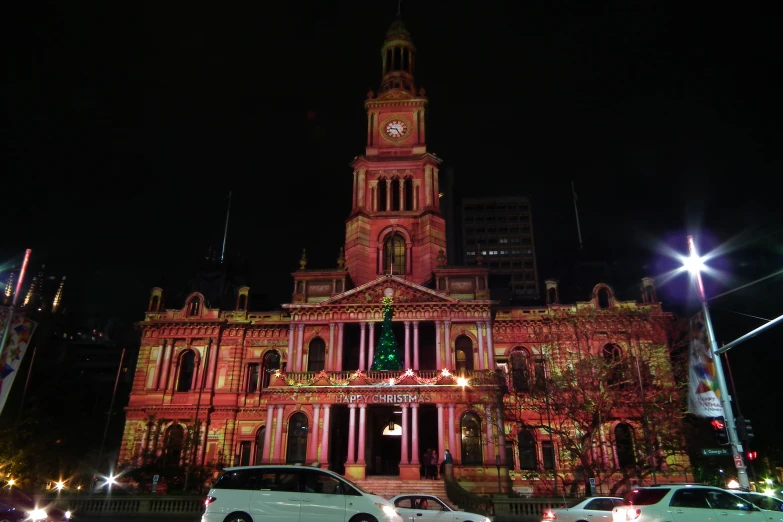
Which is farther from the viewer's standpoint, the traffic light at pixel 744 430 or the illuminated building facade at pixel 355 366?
the illuminated building facade at pixel 355 366

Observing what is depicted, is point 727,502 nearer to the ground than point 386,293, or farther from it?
nearer to the ground

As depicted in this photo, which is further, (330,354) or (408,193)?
(408,193)

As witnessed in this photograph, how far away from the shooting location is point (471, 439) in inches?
1400

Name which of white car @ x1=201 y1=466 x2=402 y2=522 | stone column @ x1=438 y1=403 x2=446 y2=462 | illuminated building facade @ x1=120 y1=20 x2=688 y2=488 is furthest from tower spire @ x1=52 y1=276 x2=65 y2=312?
white car @ x1=201 y1=466 x2=402 y2=522

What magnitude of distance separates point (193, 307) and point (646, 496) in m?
37.8

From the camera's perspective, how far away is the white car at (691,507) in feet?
45.2

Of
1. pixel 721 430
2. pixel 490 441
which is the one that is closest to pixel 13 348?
pixel 490 441

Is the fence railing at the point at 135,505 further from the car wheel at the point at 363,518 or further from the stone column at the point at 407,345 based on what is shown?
the stone column at the point at 407,345

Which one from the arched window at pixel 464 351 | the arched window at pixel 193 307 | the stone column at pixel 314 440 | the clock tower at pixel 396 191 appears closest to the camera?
the stone column at pixel 314 440

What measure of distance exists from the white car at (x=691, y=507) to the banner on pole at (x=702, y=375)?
6072mm

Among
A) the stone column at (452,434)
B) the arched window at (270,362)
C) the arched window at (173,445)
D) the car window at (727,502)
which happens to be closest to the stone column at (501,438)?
the stone column at (452,434)

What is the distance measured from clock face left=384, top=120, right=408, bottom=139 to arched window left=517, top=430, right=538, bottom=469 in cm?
2857

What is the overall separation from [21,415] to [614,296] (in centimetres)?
4108

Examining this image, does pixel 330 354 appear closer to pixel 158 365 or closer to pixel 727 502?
pixel 158 365
